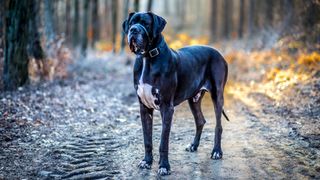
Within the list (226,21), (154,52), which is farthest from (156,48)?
(226,21)

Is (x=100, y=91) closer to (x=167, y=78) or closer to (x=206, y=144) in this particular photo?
(x=206, y=144)

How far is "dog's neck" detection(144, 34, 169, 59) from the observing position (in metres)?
5.76

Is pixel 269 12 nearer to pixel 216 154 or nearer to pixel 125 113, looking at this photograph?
pixel 125 113

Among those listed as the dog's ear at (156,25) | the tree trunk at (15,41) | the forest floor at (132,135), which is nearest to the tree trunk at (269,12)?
the forest floor at (132,135)

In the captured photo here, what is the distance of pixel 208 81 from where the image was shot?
6.97 meters

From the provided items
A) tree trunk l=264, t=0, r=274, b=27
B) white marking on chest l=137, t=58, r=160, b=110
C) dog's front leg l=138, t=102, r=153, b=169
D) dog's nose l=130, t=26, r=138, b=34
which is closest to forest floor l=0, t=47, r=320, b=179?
dog's front leg l=138, t=102, r=153, b=169

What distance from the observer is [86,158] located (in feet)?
21.5

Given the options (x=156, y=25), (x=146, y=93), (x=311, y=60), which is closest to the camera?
(x=156, y=25)

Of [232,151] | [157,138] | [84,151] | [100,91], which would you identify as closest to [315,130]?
[232,151]

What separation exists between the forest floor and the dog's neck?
1.62 metres

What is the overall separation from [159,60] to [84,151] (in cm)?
218

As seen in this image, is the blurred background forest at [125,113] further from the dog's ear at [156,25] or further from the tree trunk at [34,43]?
the dog's ear at [156,25]

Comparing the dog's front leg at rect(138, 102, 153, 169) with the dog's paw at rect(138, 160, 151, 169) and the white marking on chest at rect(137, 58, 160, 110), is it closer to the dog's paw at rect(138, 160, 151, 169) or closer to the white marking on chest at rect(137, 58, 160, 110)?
the dog's paw at rect(138, 160, 151, 169)

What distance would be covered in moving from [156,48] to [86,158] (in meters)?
2.07
